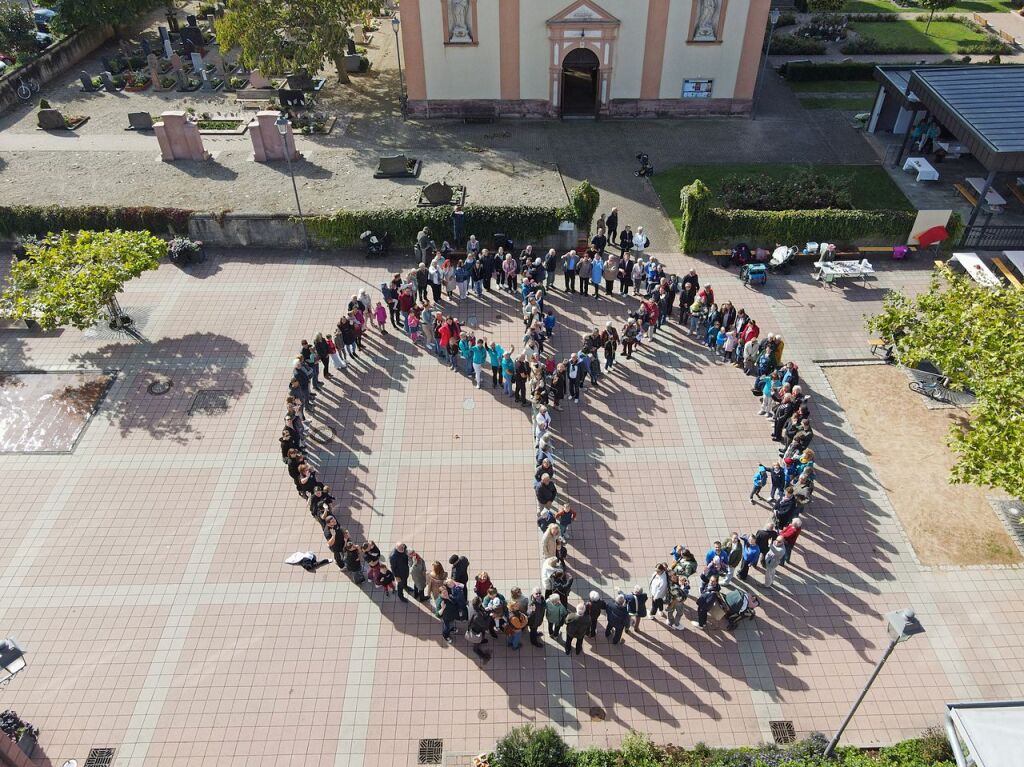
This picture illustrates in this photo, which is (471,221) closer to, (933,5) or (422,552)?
(422,552)

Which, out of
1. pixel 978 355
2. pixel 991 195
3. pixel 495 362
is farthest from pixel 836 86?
pixel 495 362

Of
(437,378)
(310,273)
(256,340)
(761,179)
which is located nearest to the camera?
(437,378)

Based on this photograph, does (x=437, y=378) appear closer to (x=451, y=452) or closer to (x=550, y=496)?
(x=451, y=452)

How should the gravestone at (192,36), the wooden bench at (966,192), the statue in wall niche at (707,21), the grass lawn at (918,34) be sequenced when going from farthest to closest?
the grass lawn at (918,34)
the gravestone at (192,36)
the statue in wall niche at (707,21)
the wooden bench at (966,192)

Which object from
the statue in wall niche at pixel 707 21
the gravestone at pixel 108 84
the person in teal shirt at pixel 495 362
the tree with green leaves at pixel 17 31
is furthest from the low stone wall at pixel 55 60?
the statue in wall niche at pixel 707 21

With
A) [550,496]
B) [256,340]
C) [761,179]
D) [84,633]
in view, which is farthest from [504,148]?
[84,633]

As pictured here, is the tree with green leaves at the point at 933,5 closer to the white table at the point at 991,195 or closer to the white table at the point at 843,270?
the white table at the point at 991,195
